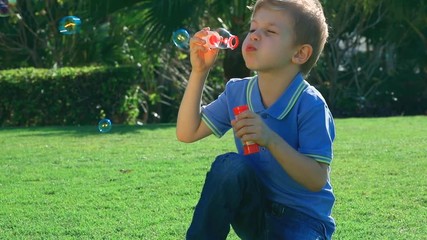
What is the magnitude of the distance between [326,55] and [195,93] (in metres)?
13.5

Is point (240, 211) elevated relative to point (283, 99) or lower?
lower

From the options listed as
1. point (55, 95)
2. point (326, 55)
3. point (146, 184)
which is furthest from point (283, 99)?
point (326, 55)

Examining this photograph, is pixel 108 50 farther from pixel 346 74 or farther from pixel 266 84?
pixel 266 84

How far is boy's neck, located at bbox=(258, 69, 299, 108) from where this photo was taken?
3.03m

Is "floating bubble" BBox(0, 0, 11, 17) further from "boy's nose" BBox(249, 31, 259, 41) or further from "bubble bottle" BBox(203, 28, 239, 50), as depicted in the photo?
"boy's nose" BBox(249, 31, 259, 41)

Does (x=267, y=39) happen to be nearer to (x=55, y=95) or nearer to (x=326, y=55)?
(x=55, y=95)

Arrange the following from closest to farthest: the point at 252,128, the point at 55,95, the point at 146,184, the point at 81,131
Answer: the point at 252,128 → the point at 146,184 → the point at 81,131 → the point at 55,95

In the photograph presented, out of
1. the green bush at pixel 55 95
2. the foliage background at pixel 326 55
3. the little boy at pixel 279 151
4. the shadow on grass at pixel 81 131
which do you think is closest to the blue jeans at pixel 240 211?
the little boy at pixel 279 151

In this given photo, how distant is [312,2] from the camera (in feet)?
9.75

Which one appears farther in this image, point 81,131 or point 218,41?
point 81,131

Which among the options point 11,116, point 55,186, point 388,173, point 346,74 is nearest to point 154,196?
point 55,186

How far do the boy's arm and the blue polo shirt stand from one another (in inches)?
7.6

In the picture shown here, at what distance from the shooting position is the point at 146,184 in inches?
225

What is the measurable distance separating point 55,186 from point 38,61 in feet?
35.9
